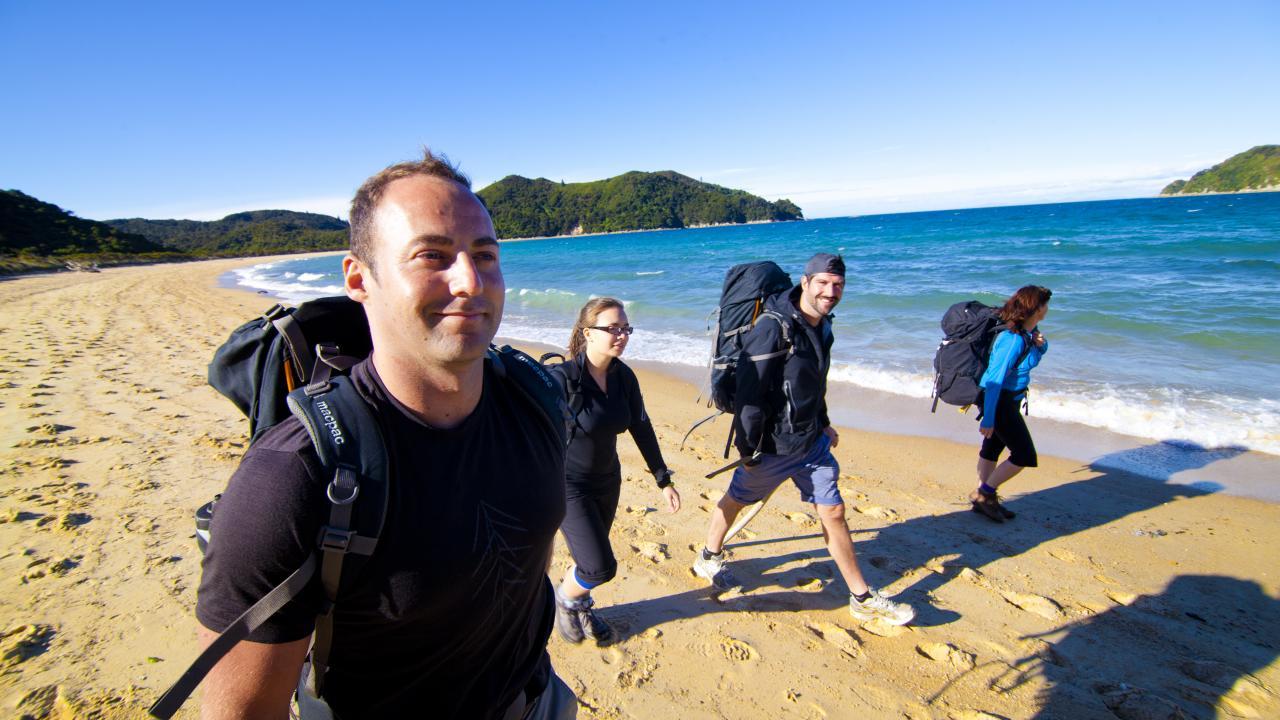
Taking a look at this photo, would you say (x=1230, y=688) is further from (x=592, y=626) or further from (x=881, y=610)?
(x=592, y=626)

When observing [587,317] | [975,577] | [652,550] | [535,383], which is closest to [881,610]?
[975,577]

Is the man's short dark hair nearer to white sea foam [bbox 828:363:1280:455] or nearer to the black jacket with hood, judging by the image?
the black jacket with hood

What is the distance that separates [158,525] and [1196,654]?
7022 mm

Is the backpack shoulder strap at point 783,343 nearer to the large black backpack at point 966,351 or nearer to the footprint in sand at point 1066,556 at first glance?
the large black backpack at point 966,351

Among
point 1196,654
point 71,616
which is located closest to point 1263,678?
point 1196,654

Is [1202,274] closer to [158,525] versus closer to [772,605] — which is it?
[772,605]

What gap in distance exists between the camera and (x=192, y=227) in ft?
425

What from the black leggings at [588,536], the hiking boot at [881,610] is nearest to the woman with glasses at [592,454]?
the black leggings at [588,536]

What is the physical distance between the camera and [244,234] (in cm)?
11375

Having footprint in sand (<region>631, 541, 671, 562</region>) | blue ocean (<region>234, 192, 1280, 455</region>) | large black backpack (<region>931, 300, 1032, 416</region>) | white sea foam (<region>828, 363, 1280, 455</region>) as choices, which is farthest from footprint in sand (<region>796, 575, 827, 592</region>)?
white sea foam (<region>828, 363, 1280, 455</region>)

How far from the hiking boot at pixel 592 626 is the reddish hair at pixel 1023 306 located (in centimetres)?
388

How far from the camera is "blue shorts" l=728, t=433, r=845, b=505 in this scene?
3.55 metres

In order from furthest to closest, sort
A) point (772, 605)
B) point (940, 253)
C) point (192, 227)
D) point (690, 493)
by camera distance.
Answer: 1. point (192, 227)
2. point (940, 253)
3. point (690, 493)
4. point (772, 605)

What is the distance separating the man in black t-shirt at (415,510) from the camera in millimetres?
1006
